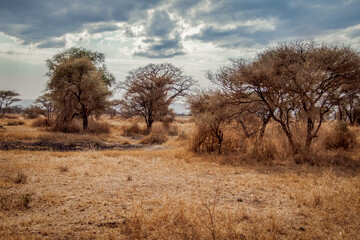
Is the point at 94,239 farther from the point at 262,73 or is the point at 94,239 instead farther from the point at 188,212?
the point at 262,73

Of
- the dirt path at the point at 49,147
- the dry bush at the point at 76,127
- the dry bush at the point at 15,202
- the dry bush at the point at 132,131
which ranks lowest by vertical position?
the dry bush at the point at 15,202

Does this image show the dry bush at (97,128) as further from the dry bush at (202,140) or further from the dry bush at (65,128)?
the dry bush at (202,140)

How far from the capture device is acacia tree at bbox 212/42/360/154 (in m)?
9.15

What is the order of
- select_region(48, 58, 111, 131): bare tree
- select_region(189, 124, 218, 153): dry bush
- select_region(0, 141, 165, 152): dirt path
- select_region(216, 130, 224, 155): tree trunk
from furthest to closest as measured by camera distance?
1. select_region(48, 58, 111, 131): bare tree
2. select_region(0, 141, 165, 152): dirt path
3. select_region(189, 124, 218, 153): dry bush
4. select_region(216, 130, 224, 155): tree trunk

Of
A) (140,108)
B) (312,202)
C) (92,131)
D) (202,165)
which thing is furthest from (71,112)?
(312,202)

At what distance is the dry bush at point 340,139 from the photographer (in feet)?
37.7

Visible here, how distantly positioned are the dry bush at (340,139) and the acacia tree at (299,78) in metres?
2.19

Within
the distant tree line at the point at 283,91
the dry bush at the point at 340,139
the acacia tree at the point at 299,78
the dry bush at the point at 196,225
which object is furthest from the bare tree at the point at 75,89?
the dry bush at the point at 196,225

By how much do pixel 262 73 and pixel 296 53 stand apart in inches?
107

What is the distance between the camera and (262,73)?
9117 millimetres

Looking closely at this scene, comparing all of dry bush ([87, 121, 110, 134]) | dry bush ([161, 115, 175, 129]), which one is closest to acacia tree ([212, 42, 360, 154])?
dry bush ([87, 121, 110, 134])

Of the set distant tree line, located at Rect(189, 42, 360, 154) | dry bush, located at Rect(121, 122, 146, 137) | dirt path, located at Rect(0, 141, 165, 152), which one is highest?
distant tree line, located at Rect(189, 42, 360, 154)

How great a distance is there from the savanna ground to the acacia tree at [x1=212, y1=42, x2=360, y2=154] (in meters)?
2.45

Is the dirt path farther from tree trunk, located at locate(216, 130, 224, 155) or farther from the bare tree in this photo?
the bare tree
